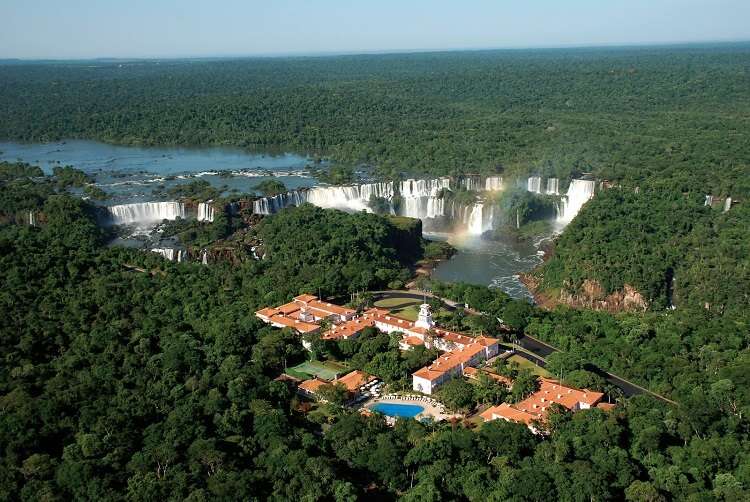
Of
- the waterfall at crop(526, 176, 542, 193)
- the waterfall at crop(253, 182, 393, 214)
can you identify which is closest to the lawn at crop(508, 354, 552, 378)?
the waterfall at crop(253, 182, 393, 214)

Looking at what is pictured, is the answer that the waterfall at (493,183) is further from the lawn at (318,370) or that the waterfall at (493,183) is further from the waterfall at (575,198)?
the lawn at (318,370)

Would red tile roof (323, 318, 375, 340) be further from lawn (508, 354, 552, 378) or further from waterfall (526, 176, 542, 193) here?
waterfall (526, 176, 542, 193)

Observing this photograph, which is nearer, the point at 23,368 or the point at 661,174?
the point at 23,368

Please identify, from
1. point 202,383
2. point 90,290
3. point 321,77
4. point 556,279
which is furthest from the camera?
point 321,77

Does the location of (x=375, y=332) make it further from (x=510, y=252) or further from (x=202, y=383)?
(x=510, y=252)

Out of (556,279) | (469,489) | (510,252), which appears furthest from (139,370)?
(510,252)

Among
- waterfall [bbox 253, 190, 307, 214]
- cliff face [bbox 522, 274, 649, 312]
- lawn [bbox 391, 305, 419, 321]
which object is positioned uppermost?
waterfall [bbox 253, 190, 307, 214]

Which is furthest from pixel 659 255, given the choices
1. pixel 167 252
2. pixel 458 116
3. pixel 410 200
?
pixel 458 116
